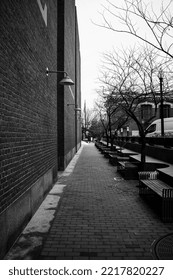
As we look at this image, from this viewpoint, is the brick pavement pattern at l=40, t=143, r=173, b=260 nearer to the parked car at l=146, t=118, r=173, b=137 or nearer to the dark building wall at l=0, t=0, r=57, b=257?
the dark building wall at l=0, t=0, r=57, b=257

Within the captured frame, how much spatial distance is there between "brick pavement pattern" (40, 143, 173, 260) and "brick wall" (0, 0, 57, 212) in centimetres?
117

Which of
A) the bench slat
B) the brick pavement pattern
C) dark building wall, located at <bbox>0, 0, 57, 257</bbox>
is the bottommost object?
the brick pavement pattern

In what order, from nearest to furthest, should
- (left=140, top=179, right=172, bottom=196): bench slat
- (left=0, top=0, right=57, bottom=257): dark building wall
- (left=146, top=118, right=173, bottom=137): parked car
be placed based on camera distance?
(left=0, top=0, right=57, bottom=257): dark building wall → (left=140, top=179, right=172, bottom=196): bench slat → (left=146, top=118, right=173, bottom=137): parked car

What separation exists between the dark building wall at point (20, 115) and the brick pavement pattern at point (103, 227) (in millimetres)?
794

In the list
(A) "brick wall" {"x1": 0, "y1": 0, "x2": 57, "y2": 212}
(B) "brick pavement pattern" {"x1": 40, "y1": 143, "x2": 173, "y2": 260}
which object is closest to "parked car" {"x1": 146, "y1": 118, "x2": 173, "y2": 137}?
(B) "brick pavement pattern" {"x1": 40, "y1": 143, "x2": 173, "y2": 260}

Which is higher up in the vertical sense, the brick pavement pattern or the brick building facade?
the brick building facade

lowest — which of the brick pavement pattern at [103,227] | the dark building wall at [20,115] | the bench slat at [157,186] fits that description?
the brick pavement pattern at [103,227]

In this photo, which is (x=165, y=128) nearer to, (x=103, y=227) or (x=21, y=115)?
(x=103, y=227)

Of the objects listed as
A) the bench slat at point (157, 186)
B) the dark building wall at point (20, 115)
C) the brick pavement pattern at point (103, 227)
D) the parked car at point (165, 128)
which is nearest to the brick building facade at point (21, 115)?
the dark building wall at point (20, 115)

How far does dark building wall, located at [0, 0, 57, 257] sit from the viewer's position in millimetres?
3889

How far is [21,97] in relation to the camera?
496 centimetres

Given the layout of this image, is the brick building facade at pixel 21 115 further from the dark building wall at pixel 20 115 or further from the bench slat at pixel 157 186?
the bench slat at pixel 157 186

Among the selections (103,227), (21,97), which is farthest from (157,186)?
(21,97)

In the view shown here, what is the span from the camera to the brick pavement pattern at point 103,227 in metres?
3.95
